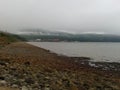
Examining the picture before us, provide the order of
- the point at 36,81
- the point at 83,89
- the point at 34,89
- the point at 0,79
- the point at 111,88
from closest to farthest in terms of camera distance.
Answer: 1. the point at 34,89
2. the point at 0,79
3. the point at 36,81
4. the point at 83,89
5. the point at 111,88

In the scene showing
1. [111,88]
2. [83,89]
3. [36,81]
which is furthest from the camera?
[111,88]

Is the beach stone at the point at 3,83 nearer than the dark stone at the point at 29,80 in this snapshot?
Yes

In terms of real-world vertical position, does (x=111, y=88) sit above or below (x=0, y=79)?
below

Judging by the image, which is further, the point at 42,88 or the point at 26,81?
the point at 26,81

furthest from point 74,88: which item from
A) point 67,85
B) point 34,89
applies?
point 34,89

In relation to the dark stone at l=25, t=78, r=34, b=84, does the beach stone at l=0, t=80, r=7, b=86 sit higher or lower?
higher

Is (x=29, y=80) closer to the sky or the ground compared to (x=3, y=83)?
closer to the ground

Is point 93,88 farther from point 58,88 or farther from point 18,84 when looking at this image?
point 18,84

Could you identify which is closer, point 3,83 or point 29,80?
point 3,83

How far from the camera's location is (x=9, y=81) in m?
20.8

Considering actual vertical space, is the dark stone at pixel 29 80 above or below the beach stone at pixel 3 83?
below

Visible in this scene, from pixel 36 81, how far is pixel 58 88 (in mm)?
2055

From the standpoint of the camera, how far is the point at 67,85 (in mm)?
24469

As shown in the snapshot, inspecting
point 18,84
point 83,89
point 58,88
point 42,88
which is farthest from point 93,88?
point 18,84
